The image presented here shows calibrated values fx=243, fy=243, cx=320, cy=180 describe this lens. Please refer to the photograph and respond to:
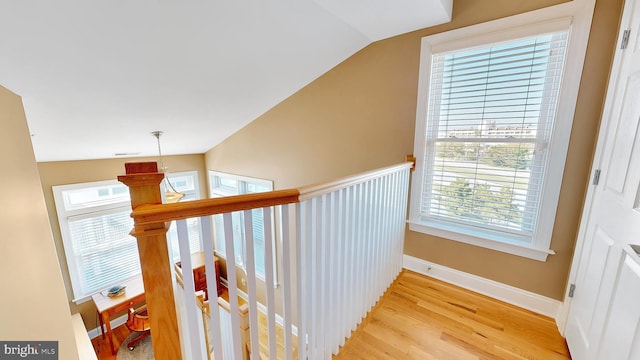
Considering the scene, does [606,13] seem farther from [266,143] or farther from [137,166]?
[266,143]

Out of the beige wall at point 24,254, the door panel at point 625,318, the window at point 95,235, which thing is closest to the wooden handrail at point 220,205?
the door panel at point 625,318

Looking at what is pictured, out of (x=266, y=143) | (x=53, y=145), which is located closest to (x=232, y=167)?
(x=266, y=143)

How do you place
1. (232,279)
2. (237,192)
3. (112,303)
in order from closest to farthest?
(232,279) → (112,303) → (237,192)

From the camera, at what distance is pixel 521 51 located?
5.50ft

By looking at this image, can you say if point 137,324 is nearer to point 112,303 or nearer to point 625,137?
point 112,303

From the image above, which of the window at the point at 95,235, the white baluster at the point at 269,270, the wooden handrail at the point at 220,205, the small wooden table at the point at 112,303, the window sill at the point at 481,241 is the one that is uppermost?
the wooden handrail at the point at 220,205

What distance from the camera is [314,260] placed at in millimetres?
1154

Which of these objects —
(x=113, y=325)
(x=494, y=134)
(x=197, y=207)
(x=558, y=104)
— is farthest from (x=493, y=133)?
(x=113, y=325)

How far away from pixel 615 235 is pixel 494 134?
938 millimetres

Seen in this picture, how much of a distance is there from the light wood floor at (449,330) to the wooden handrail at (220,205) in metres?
1.10

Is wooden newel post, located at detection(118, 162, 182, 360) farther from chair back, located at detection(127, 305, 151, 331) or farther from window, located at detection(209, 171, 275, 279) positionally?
chair back, located at detection(127, 305, 151, 331)

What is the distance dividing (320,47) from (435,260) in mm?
2225

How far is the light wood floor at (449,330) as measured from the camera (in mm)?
1504

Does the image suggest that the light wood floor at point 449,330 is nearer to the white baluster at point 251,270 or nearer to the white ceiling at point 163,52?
the white baluster at point 251,270
